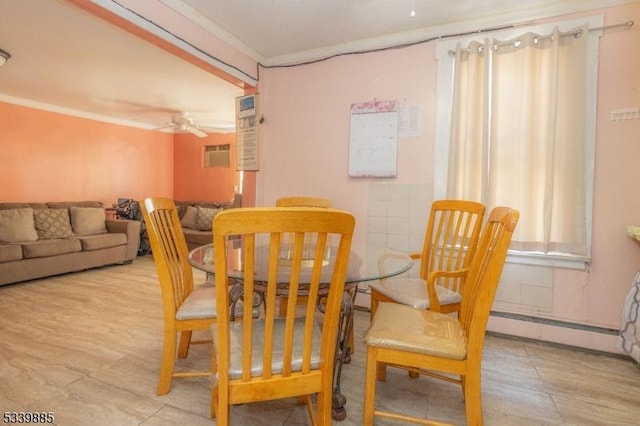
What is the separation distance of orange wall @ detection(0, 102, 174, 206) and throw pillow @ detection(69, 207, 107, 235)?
810mm

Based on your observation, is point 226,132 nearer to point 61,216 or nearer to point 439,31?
point 61,216

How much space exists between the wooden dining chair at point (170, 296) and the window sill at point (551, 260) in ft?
6.95

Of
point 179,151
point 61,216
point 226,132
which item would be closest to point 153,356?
point 61,216

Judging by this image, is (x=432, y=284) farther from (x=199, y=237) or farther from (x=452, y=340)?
(x=199, y=237)

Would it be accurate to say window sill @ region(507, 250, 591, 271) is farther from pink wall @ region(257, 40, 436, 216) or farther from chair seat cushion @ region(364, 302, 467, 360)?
chair seat cushion @ region(364, 302, 467, 360)

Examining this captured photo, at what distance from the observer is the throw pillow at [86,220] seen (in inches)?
173

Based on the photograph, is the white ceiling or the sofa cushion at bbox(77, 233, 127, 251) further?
the sofa cushion at bbox(77, 233, 127, 251)

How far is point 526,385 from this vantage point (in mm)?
1786

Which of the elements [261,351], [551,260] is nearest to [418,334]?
[261,351]

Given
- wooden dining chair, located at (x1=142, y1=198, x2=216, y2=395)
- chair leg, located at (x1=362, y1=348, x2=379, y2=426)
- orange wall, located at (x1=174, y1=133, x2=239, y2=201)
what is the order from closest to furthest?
chair leg, located at (x1=362, y1=348, x2=379, y2=426)
wooden dining chair, located at (x1=142, y1=198, x2=216, y2=395)
orange wall, located at (x1=174, y1=133, x2=239, y2=201)

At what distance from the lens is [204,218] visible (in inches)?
209

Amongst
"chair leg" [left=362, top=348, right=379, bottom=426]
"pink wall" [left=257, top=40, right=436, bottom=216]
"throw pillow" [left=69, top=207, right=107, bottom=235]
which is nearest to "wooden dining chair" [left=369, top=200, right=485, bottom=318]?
"chair leg" [left=362, top=348, right=379, bottom=426]

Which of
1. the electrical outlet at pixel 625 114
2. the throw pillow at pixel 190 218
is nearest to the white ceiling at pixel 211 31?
the electrical outlet at pixel 625 114

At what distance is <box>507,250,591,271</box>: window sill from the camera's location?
7.14 ft
